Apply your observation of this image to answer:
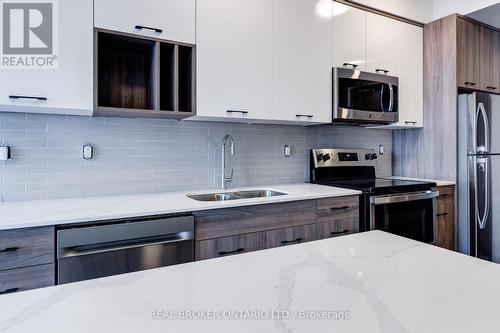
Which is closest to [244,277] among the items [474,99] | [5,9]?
[5,9]

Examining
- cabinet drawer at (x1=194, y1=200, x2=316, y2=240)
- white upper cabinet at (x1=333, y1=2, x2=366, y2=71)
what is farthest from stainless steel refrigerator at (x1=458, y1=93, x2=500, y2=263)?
cabinet drawer at (x1=194, y1=200, x2=316, y2=240)

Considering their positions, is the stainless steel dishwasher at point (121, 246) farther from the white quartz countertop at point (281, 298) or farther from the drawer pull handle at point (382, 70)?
the drawer pull handle at point (382, 70)

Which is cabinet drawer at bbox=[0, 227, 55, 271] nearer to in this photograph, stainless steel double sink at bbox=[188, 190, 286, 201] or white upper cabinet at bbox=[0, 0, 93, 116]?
white upper cabinet at bbox=[0, 0, 93, 116]

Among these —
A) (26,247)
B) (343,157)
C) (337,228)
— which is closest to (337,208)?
(337,228)

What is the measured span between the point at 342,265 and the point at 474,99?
2.74 meters

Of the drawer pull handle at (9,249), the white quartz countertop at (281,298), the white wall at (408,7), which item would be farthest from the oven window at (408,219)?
the drawer pull handle at (9,249)

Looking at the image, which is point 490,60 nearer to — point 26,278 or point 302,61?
point 302,61

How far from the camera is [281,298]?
670mm

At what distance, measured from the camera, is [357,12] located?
2.70 metres

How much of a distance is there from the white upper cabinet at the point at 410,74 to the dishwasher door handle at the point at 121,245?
231 centimetres

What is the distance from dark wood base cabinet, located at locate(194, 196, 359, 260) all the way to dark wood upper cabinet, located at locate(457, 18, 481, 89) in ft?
5.57

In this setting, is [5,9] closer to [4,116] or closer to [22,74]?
[22,74]

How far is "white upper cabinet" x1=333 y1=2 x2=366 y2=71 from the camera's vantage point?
102 inches

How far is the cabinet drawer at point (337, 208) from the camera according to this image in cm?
224
